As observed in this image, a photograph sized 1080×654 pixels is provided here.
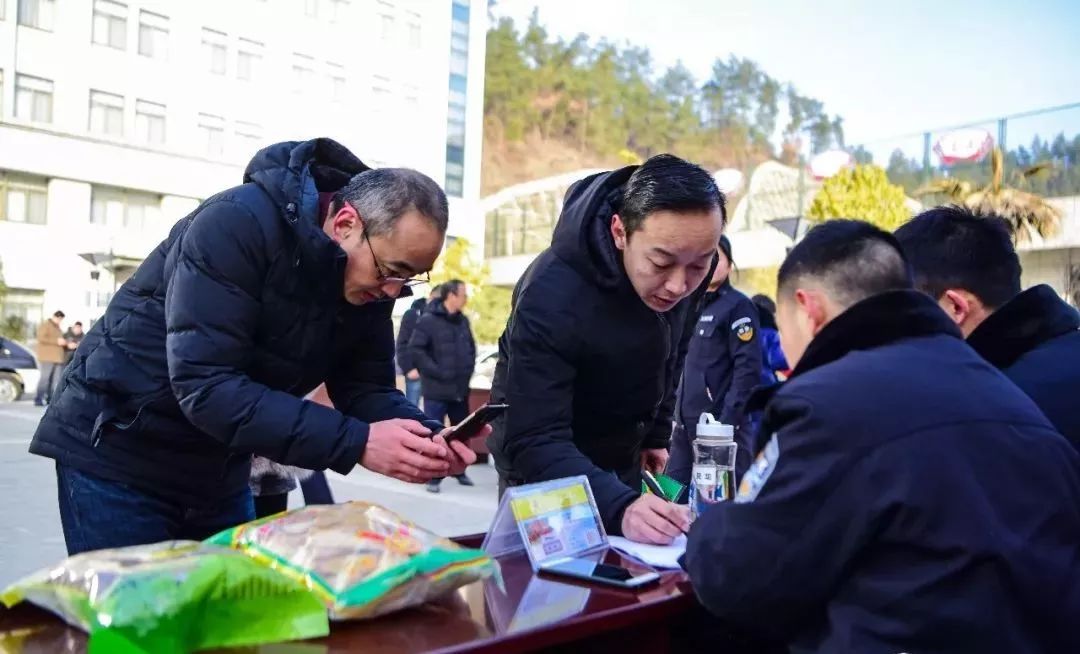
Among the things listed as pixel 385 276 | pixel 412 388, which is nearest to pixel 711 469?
pixel 385 276

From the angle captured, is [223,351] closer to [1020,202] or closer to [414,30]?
[1020,202]

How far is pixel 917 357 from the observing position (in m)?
1.42

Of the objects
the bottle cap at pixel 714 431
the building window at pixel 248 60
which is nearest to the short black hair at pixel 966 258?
the bottle cap at pixel 714 431

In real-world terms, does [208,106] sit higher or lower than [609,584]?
higher

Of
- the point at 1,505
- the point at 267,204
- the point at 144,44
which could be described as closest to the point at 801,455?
the point at 267,204

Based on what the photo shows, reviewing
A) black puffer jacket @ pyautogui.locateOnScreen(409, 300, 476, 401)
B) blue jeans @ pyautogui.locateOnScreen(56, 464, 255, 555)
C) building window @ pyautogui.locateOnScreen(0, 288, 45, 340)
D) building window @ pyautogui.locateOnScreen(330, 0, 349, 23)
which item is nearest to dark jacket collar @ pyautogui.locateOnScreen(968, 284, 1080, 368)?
blue jeans @ pyautogui.locateOnScreen(56, 464, 255, 555)

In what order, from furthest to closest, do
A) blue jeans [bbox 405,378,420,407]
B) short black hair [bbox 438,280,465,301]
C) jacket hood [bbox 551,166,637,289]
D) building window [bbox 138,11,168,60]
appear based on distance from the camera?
building window [bbox 138,11,168,60] < blue jeans [bbox 405,378,420,407] < short black hair [bbox 438,280,465,301] < jacket hood [bbox 551,166,637,289]

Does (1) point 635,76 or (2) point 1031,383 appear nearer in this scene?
(2) point 1031,383

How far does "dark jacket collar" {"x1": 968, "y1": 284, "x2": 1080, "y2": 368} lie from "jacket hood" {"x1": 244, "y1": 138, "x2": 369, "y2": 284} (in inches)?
55.8

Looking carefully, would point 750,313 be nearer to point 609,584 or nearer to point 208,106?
point 609,584

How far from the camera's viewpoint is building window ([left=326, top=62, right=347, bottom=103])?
A: 29089mm

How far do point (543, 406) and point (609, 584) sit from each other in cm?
60

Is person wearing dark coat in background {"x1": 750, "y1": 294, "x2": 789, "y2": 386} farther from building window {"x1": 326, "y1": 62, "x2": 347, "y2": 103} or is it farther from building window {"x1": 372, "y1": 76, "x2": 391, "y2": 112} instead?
building window {"x1": 372, "y1": 76, "x2": 391, "y2": 112}

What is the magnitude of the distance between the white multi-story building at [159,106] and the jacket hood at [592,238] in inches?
717
